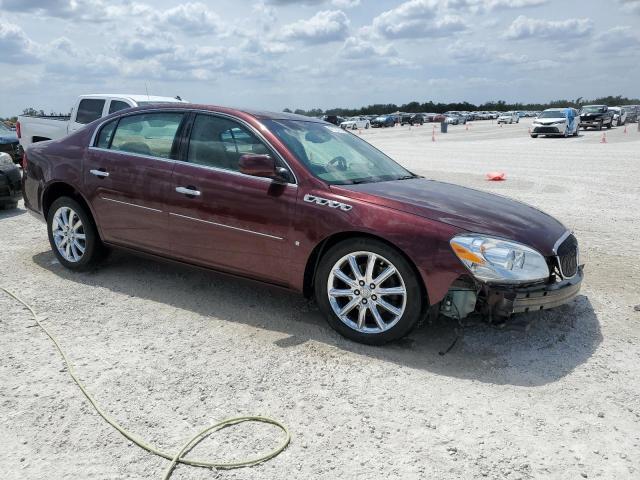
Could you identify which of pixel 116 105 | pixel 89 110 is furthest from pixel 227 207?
pixel 89 110

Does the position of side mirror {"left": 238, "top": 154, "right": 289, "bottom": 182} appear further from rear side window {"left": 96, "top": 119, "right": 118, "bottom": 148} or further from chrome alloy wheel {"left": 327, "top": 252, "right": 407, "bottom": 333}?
rear side window {"left": 96, "top": 119, "right": 118, "bottom": 148}

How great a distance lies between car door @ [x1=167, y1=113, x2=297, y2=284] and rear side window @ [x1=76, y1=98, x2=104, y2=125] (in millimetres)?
7319

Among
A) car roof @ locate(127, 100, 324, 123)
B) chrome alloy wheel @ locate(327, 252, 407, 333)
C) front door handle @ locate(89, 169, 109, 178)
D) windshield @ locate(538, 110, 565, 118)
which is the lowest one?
chrome alloy wheel @ locate(327, 252, 407, 333)

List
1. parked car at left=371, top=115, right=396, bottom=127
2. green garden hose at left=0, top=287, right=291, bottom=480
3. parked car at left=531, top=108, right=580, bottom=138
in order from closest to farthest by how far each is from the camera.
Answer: green garden hose at left=0, top=287, right=291, bottom=480
parked car at left=531, top=108, right=580, bottom=138
parked car at left=371, top=115, right=396, bottom=127

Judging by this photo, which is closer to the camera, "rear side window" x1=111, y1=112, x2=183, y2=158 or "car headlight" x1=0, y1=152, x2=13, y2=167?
"rear side window" x1=111, y1=112, x2=183, y2=158

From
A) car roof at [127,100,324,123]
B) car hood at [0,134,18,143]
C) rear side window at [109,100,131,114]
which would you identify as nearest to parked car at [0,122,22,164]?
→ car hood at [0,134,18,143]

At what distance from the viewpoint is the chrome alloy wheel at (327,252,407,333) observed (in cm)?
383

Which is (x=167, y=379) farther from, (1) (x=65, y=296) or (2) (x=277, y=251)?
(1) (x=65, y=296)

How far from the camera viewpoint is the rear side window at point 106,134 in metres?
5.33

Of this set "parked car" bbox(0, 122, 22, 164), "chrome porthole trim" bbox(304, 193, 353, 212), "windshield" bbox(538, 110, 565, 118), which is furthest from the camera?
"windshield" bbox(538, 110, 565, 118)

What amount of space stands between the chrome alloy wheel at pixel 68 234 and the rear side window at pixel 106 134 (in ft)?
2.38

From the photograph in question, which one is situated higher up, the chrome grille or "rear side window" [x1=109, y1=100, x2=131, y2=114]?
"rear side window" [x1=109, y1=100, x2=131, y2=114]

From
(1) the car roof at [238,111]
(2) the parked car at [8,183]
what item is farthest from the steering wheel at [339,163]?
(2) the parked car at [8,183]

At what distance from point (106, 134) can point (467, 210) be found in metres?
3.44
